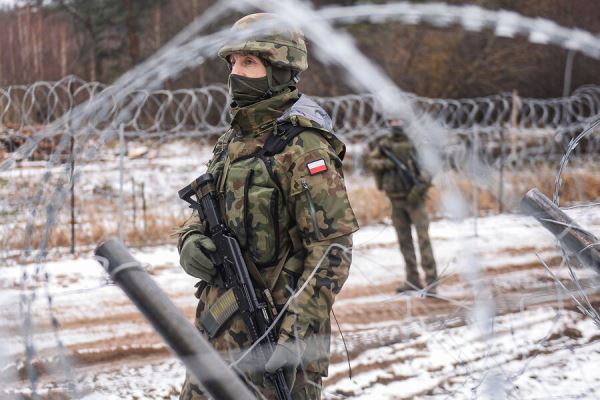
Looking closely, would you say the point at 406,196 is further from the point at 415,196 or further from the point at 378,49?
the point at 378,49

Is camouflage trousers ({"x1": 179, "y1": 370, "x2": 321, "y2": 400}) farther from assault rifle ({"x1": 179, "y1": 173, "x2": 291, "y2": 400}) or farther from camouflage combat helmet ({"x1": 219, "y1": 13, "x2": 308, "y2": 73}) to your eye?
camouflage combat helmet ({"x1": 219, "y1": 13, "x2": 308, "y2": 73})

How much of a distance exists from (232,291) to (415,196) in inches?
192

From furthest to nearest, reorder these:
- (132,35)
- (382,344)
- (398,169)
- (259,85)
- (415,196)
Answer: (132,35), (398,169), (415,196), (382,344), (259,85)

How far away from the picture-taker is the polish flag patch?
2381 millimetres

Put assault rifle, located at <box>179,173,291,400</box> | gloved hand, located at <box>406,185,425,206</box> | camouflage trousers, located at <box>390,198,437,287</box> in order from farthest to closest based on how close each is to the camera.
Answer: camouflage trousers, located at <box>390,198,437,287</box>, gloved hand, located at <box>406,185,425,206</box>, assault rifle, located at <box>179,173,291,400</box>

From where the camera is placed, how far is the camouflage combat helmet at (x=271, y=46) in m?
2.44

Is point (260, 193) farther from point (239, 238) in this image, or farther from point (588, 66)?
point (588, 66)

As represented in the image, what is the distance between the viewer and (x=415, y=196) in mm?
7156

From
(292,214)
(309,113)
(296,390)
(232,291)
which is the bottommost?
(296,390)

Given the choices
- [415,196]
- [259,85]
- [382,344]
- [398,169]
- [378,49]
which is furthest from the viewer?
[378,49]

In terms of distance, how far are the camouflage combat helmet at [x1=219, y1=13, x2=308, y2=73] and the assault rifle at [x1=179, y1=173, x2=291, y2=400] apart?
1.46 feet

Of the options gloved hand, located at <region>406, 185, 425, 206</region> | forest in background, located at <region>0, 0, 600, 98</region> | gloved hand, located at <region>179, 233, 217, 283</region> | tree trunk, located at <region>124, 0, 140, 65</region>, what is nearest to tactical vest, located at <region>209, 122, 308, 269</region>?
gloved hand, located at <region>179, 233, 217, 283</region>

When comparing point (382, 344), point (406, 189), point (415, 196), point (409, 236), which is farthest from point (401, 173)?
point (382, 344)

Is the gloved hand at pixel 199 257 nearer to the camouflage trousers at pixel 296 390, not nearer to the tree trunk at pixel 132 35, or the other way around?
the camouflage trousers at pixel 296 390
